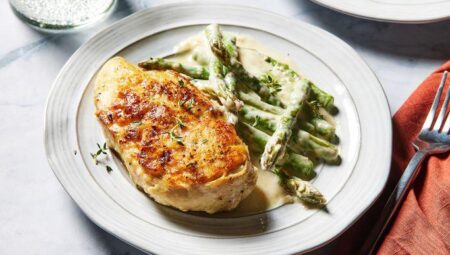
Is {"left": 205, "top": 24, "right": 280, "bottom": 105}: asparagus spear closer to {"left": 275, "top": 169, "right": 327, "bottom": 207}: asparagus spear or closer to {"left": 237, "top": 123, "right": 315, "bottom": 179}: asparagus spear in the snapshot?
{"left": 237, "top": 123, "right": 315, "bottom": 179}: asparagus spear

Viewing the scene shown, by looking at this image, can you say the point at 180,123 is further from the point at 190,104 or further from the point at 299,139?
the point at 299,139

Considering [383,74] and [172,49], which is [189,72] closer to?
[172,49]

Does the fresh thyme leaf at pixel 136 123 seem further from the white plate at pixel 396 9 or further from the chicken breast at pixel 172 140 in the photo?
the white plate at pixel 396 9

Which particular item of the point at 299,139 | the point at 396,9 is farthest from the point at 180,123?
the point at 396,9

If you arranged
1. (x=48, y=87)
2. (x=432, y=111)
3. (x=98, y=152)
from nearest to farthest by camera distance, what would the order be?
(x=98, y=152), (x=432, y=111), (x=48, y=87)

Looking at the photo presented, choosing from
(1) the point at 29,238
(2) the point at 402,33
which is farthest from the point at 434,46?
(1) the point at 29,238

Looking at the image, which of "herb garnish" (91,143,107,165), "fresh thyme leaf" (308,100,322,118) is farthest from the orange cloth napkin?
"herb garnish" (91,143,107,165)

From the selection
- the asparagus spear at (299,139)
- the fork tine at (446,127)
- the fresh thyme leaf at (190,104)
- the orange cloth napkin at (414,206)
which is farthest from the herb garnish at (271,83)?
the fork tine at (446,127)
